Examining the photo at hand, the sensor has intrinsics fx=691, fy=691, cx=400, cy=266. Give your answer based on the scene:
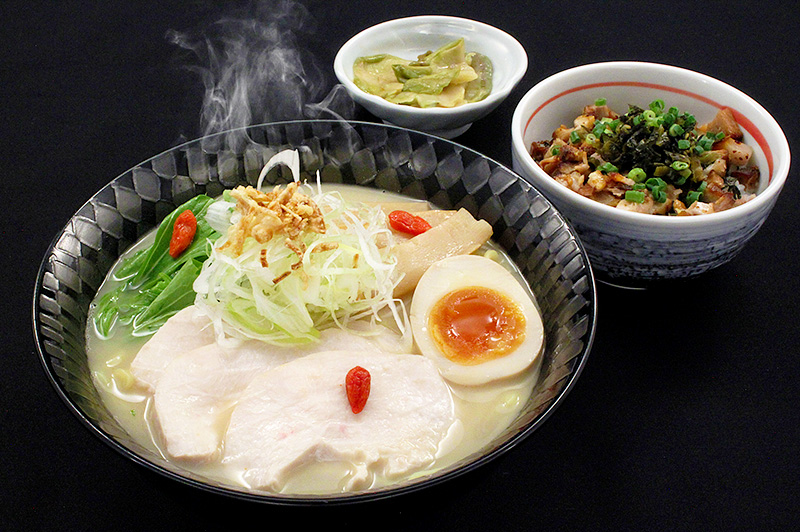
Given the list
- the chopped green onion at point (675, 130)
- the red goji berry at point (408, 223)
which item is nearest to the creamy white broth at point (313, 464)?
the red goji berry at point (408, 223)

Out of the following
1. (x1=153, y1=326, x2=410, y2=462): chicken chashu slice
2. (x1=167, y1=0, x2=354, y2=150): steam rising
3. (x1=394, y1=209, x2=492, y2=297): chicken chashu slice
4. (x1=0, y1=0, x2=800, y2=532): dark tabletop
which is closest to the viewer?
(x1=153, y1=326, x2=410, y2=462): chicken chashu slice

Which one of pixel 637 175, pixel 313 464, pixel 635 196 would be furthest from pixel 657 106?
pixel 313 464

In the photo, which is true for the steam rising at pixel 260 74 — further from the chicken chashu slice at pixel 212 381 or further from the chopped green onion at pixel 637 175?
the chopped green onion at pixel 637 175

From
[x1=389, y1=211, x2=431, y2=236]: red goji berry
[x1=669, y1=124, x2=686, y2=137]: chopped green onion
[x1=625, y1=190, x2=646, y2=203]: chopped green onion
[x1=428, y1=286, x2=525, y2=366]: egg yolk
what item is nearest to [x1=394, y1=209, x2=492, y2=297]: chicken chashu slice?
[x1=389, y1=211, x2=431, y2=236]: red goji berry

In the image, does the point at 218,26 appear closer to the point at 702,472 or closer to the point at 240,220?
the point at 240,220

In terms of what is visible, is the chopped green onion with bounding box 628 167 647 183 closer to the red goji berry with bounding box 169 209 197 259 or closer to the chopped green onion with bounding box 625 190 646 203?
the chopped green onion with bounding box 625 190 646 203

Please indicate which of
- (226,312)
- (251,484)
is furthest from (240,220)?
(251,484)

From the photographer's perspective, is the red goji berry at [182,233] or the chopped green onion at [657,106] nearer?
the red goji berry at [182,233]

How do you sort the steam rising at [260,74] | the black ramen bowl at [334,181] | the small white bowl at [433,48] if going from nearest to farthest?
the black ramen bowl at [334,181] → the small white bowl at [433,48] → the steam rising at [260,74]
